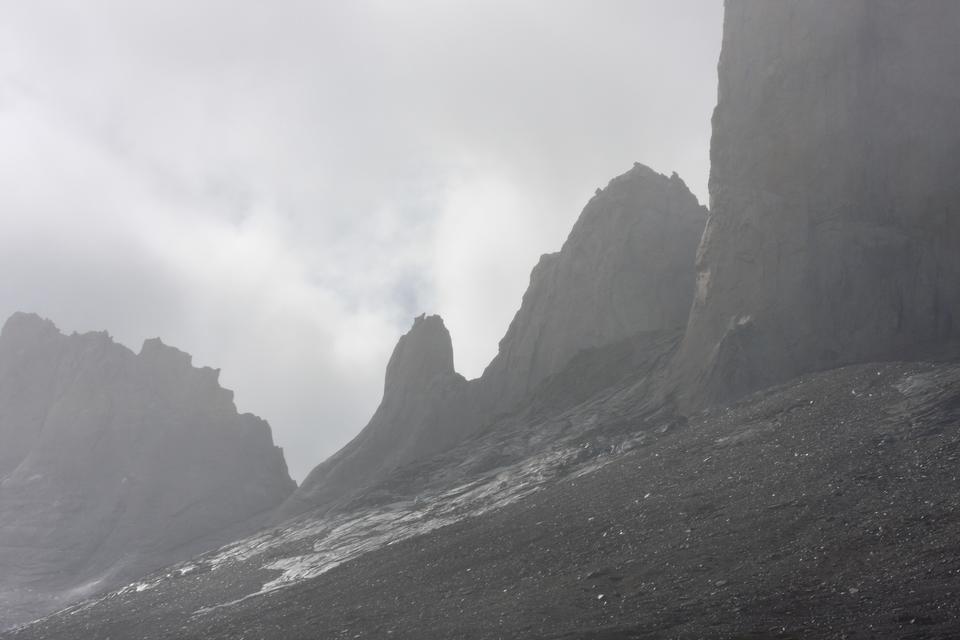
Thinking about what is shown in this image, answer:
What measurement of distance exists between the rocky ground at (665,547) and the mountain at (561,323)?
17.3 metres

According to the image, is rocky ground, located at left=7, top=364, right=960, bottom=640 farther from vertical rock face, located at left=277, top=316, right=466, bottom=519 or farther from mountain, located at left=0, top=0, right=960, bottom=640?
vertical rock face, located at left=277, top=316, right=466, bottom=519

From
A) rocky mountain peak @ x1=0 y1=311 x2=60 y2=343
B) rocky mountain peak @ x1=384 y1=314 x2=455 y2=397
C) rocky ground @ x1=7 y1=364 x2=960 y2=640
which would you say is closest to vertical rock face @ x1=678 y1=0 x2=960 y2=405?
rocky ground @ x1=7 y1=364 x2=960 y2=640

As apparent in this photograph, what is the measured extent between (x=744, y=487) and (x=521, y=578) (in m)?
9.33

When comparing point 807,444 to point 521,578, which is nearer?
point 521,578

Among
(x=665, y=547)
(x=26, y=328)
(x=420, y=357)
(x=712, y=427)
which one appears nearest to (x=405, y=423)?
(x=420, y=357)

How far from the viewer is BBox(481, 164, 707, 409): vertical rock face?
257 feet

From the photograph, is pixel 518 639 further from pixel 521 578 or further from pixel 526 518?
pixel 526 518

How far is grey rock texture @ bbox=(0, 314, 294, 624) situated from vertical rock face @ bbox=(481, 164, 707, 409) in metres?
24.7

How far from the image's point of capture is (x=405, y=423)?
81.8m

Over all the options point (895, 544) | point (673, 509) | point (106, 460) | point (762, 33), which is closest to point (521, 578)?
point (673, 509)

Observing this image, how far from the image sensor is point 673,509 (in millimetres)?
39688

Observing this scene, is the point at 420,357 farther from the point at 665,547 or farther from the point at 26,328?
the point at 665,547

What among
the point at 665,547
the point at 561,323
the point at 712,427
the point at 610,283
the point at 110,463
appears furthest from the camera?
the point at 110,463

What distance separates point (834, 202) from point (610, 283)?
24031 millimetres
